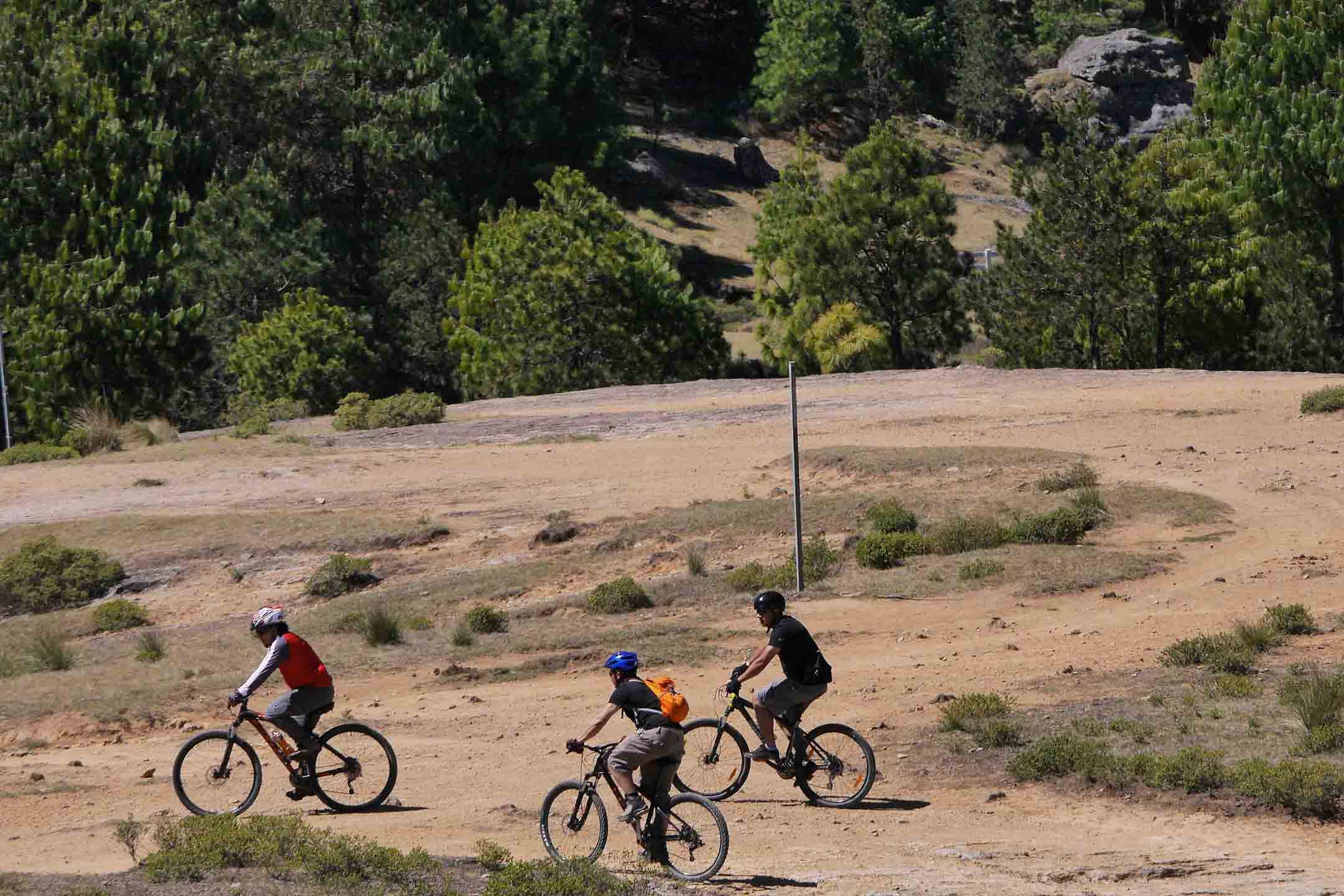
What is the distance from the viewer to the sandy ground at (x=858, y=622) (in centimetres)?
1195

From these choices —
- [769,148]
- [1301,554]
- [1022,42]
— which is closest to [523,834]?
[1301,554]

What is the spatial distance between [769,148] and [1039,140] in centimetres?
1484

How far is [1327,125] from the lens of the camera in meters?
41.7

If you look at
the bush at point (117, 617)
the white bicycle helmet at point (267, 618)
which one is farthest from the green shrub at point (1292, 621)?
the bush at point (117, 617)

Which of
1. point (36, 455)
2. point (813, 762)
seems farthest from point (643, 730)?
point (36, 455)

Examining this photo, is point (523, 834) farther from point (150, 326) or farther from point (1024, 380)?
point (150, 326)

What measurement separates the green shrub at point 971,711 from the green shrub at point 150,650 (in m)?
10.3

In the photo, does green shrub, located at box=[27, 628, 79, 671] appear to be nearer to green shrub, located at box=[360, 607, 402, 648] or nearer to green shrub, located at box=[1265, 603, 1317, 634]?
green shrub, located at box=[360, 607, 402, 648]

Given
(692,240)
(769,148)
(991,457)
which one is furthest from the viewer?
(769,148)

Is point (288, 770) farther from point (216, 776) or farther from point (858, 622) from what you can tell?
point (858, 622)

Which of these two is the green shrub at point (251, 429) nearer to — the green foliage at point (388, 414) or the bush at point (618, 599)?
the green foliage at point (388, 414)

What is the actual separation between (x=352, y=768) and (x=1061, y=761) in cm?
534

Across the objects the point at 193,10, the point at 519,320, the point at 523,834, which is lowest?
the point at 523,834

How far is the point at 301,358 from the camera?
47.9m
